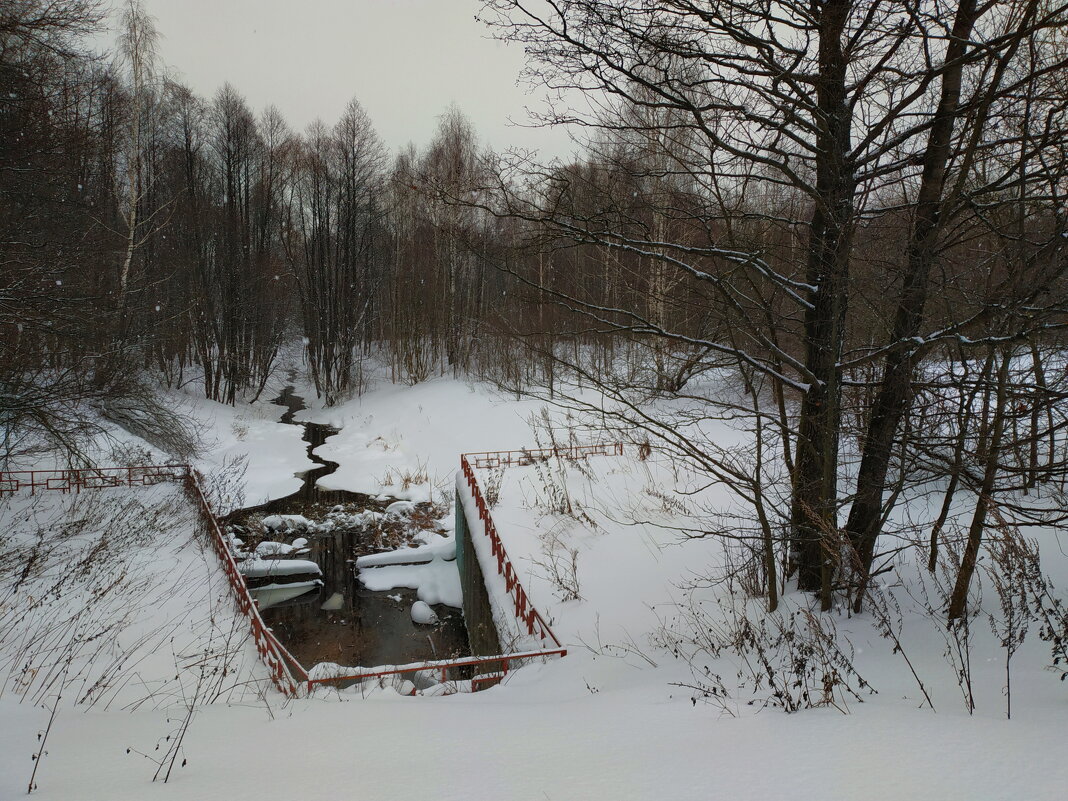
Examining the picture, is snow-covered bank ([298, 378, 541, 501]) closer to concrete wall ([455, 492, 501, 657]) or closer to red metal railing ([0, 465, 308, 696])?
concrete wall ([455, 492, 501, 657])

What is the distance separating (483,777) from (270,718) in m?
2.23

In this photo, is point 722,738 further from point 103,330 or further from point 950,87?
point 103,330

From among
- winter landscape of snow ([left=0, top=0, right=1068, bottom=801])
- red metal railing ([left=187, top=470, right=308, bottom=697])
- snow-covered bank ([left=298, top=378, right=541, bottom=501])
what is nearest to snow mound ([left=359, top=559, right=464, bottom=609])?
winter landscape of snow ([left=0, top=0, right=1068, bottom=801])

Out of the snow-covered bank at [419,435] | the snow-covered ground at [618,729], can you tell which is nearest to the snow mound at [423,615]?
the snow-covered ground at [618,729]

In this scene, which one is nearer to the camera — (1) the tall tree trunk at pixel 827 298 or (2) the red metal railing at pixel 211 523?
(1) the tall tree trunk at pixel 827 298

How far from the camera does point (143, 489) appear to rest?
14695 mm

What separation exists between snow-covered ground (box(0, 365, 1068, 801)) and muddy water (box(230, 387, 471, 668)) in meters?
2.68

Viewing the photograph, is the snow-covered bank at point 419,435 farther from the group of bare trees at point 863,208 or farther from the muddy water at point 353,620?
the group of bare trees at point 863,208

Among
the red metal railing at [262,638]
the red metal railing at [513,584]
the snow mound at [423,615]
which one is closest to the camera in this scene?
the red metal railing at [262,638]

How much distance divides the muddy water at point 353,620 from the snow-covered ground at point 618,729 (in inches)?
105

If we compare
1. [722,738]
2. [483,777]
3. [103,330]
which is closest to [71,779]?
[483,777]

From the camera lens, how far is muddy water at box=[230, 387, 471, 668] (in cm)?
995

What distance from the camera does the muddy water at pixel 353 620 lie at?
9.95 m

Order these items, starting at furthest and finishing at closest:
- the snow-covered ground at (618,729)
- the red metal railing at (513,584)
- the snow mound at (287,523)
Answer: the snow mound at (287,523) < the red metal railing at (513,584) < the snow-covered ground at (618,729)
